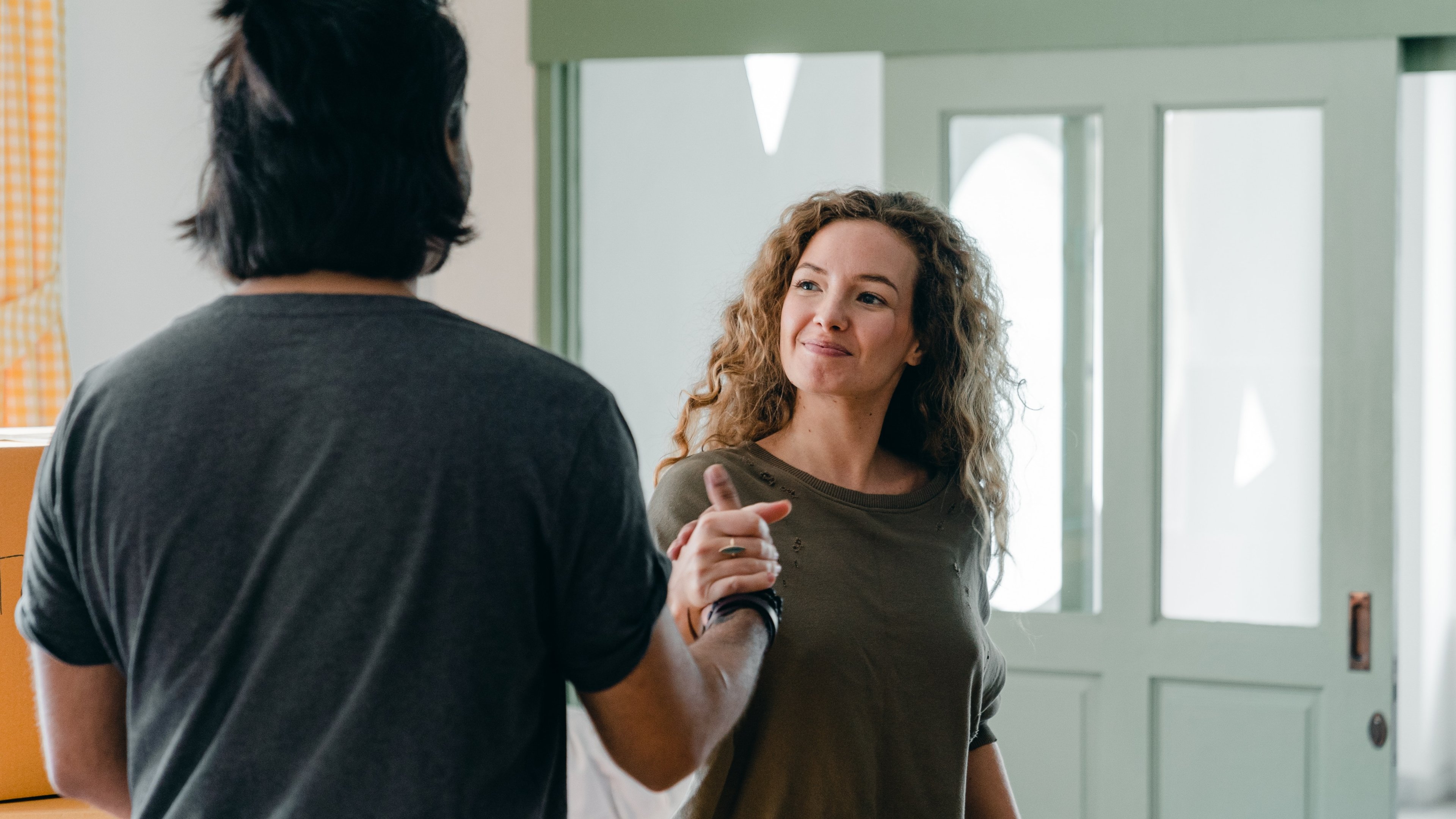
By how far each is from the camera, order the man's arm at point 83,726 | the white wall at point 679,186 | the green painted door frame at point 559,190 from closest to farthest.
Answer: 1. the man's arm at point 83,726
2. the green painted door frame at point 559,190
3. the white wall at point 679,186

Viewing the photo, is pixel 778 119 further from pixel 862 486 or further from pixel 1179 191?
pixel 862 486

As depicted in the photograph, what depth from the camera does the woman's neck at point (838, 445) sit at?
139 cm

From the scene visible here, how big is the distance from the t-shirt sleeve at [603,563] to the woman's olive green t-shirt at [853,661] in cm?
47

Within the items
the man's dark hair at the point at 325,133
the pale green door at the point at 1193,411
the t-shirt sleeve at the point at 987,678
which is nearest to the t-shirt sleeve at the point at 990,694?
the t-shirt sleeve at the point at 987,678

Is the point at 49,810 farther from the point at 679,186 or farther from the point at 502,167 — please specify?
the point at 679,186

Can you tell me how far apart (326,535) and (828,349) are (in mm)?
777

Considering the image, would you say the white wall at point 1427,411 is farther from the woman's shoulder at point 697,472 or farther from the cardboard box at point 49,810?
the cardboard box at point 49,810

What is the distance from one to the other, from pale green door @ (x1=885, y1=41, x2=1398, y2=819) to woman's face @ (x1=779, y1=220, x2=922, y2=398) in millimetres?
1300

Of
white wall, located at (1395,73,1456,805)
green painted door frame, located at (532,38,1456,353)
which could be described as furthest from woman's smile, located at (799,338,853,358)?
white wall, located at (1395,73,1456,805)

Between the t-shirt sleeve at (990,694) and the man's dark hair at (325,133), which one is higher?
the man's dark hair at (325,133)

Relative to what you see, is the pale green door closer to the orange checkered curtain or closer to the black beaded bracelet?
the black beaded bracelet

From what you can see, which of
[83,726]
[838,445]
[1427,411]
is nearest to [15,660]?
[83,726]

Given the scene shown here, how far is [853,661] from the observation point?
1.24 metres

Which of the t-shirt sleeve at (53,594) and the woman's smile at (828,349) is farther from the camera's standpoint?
the woman's smile at (828,349)
